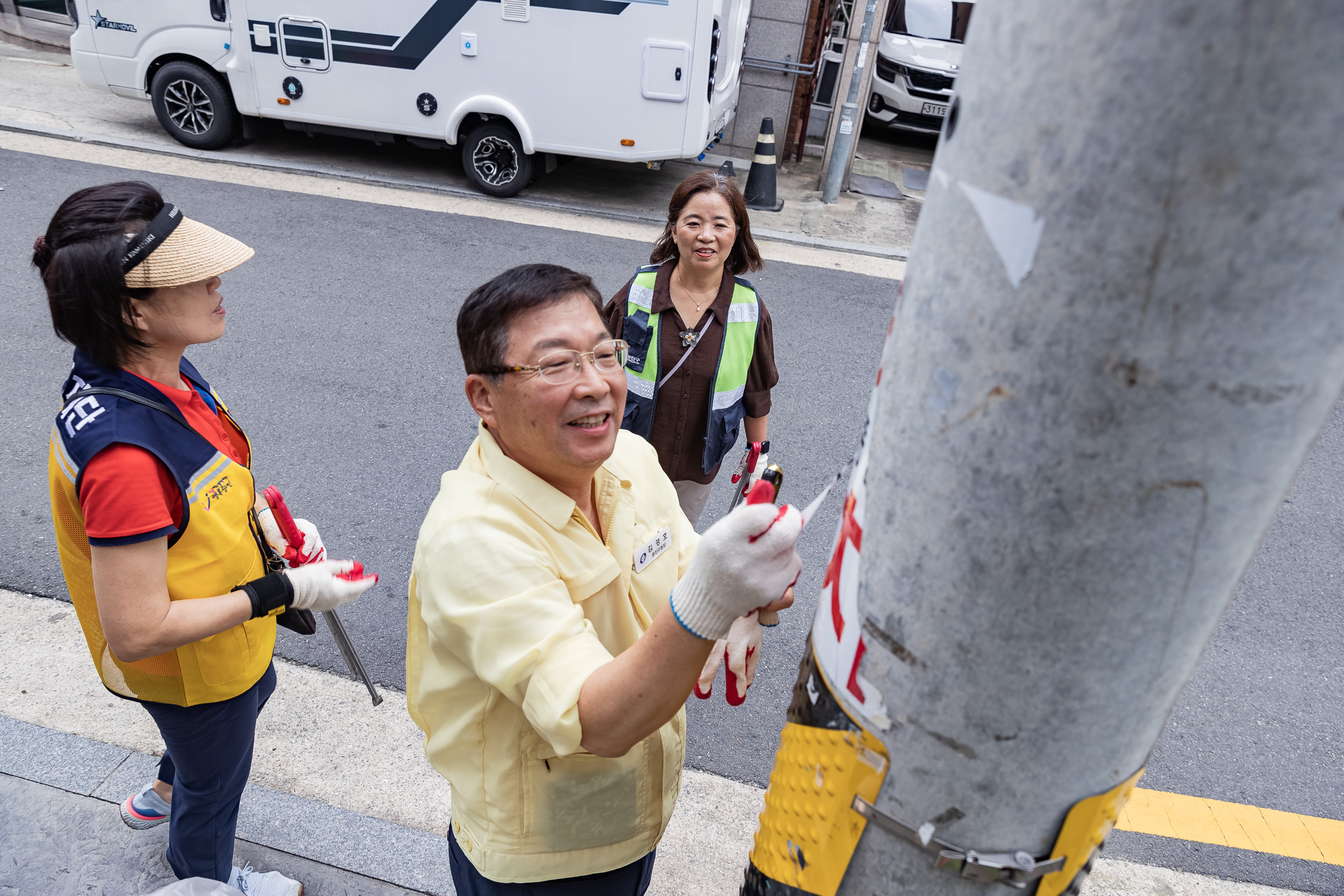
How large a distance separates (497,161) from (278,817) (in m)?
7.33

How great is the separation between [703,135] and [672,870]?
714 centimetres

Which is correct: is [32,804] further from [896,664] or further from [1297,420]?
[1297,420]

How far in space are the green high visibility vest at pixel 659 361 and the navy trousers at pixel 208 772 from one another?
1.59 meters

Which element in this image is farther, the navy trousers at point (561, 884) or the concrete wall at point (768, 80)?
the concrete wall at point (768, 80)

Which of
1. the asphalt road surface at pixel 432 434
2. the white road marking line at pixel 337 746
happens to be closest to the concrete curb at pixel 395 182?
the asphalt road surface at pixel 432 434

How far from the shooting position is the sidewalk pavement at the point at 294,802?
2652mm

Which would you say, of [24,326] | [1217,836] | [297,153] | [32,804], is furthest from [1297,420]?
[297,153]

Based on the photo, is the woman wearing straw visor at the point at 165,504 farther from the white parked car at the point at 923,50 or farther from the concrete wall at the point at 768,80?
the white parked car at the point at 923,50

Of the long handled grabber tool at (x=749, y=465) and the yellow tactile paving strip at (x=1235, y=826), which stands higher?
the long handled grabber tool at (x=749, y=465)

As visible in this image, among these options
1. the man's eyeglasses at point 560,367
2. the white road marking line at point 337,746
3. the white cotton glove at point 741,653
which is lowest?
the white road marking line at point 337,746

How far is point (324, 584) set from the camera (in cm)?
226

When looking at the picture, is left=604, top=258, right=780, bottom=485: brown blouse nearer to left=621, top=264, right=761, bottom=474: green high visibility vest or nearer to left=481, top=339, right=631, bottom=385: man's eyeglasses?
left=621, top=264, right=761, bottom=474: green high visibility vest

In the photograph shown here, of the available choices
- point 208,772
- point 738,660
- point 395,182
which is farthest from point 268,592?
point 395,182

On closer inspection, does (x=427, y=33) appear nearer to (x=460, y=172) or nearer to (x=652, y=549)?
(x=460, y=172)
